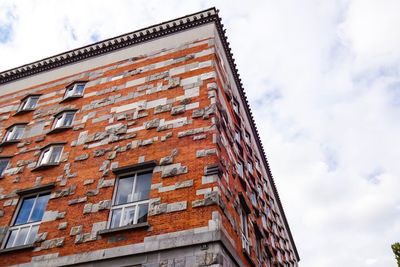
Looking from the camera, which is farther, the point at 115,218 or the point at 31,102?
the point at 31,102

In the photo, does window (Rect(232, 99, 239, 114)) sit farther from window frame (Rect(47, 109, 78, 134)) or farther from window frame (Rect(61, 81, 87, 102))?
window frame (Rect(47, 109, 78, 134))

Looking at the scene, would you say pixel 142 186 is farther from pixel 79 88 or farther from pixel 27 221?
pixel 79 88

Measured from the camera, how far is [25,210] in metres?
12.3

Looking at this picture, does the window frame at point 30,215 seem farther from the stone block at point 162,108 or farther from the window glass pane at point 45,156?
the stone block at point 162,108

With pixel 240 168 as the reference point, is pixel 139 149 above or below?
below

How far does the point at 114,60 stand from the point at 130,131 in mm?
5661

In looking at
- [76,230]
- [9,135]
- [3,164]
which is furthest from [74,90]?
[76,230]

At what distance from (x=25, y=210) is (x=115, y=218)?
156 inches

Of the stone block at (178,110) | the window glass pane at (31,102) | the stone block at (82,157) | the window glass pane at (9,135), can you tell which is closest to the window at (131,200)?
the stone block at (82,157)

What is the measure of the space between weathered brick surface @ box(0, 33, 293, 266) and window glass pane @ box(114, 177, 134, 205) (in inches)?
10.6

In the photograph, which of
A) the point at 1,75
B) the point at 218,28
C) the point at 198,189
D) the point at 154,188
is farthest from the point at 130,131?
the point at 1,75

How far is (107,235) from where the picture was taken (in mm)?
10086

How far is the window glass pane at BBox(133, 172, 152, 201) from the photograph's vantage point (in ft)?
35.9

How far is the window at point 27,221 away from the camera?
450 inches
